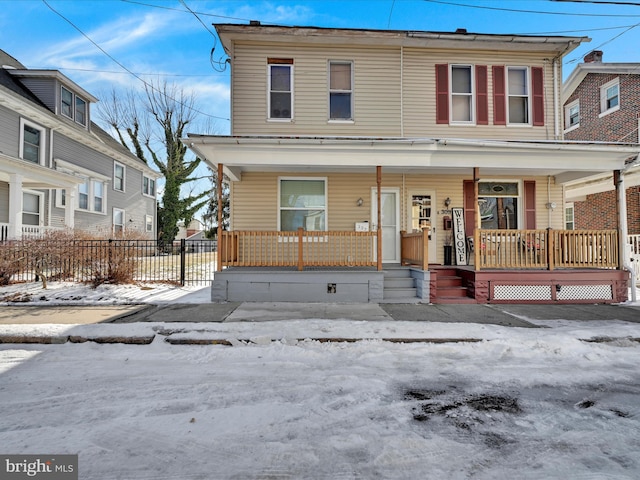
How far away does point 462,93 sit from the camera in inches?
397

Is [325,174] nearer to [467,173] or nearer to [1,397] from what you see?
[467,173]

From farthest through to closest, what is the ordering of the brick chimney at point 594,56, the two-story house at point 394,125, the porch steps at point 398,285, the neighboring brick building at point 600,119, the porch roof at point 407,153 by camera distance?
the brick chimney at point 594,56 < the neighboring brick building at point 600,119 < the two-story house at point 394,125 < the porch steps at point 398,285 < the porch roof at point 407,153

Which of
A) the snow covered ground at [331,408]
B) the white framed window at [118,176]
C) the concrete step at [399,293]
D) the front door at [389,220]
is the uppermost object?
the white framed window at [118,176]

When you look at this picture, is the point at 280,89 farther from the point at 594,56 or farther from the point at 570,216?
the point at 594,56

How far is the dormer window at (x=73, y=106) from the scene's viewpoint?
48.7 ft

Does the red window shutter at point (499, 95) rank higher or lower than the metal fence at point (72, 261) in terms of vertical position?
higher

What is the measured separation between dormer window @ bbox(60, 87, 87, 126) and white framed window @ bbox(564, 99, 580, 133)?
23.4m

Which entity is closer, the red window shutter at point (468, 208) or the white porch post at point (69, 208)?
the red window shutter at point (468, 208)

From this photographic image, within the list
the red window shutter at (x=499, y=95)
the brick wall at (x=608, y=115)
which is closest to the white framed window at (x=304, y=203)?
the red window shutter at (x=499, y=95)

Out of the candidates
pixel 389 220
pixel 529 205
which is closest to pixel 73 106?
pixel 389 220

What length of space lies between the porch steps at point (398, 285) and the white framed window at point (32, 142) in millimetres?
13536

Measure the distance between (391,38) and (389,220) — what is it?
199 inches

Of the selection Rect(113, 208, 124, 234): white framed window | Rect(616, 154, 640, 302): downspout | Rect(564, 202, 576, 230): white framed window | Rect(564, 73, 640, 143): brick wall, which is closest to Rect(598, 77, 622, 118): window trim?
Rect(564, 73, 640, 143): brick wall

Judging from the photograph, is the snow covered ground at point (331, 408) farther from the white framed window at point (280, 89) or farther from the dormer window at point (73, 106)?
the dormer window at point (73, 106)
